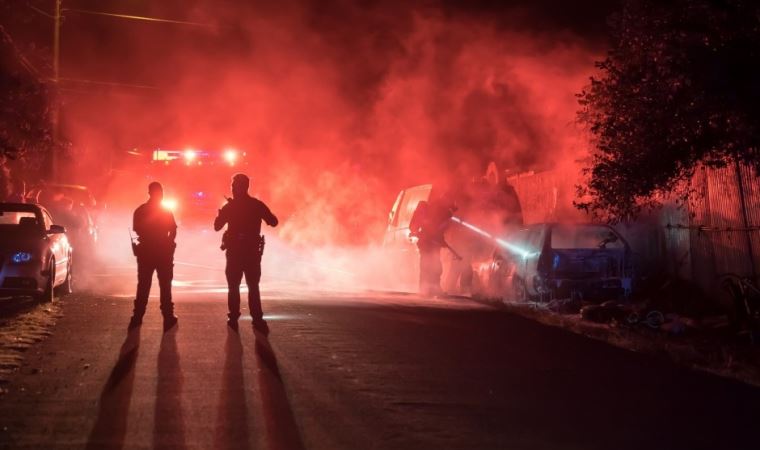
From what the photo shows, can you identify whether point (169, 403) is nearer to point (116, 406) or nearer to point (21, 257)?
point (116, 406)

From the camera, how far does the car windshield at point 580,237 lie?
1557 centimetres

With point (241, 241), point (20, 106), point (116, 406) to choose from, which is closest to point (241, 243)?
point (241, 241)

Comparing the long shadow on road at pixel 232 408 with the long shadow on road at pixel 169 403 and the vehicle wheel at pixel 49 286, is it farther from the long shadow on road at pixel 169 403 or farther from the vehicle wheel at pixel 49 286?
the vehicle wheel at pixel 49 286

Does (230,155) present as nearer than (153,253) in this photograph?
No

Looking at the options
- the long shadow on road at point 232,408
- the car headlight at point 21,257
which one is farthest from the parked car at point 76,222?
the long shadow on road at point 232,408

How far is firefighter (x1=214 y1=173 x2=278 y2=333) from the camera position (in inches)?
448

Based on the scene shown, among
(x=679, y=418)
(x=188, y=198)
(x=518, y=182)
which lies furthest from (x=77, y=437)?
(x=188, y=198)

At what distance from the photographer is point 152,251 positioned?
454 inches

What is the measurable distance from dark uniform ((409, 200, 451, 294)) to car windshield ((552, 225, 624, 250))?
11.3 feet

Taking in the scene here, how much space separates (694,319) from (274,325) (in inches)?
245

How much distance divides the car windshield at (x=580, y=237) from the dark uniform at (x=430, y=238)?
11.3 feet

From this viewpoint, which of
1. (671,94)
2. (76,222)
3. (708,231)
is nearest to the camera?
(671,94)

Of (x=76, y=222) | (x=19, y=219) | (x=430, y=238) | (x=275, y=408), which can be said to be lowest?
(x=275, y=408)

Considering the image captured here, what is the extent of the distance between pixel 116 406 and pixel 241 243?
15.3 feet
